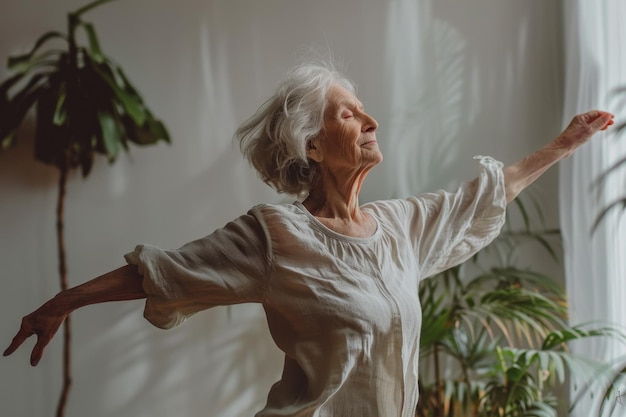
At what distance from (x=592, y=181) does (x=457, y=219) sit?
4.44 ft

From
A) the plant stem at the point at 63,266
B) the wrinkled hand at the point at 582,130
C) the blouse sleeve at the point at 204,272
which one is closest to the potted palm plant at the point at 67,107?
the plant stem at the point at 63,266

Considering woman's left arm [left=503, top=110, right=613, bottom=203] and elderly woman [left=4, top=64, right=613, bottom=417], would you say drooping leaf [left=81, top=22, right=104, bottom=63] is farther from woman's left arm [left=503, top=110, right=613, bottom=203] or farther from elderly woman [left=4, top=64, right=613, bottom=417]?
woman's left arm [left=503, top=110, right=613, bottom=203]

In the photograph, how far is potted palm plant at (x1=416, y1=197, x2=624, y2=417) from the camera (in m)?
2.66

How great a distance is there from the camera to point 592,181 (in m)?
3.01

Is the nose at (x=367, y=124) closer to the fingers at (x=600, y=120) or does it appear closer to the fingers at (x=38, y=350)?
the fingers at (x=600, y=120)

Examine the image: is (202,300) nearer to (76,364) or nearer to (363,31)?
(76,364)

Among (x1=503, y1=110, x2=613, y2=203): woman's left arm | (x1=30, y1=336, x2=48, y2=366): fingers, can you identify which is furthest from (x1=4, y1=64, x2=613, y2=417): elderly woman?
(x1=503, y1=110, x2=613, y2=203): woman's left arm

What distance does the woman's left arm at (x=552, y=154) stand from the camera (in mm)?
1892

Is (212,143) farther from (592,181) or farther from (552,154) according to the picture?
(552,154)

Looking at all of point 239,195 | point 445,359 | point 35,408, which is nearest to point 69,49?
point 239,195

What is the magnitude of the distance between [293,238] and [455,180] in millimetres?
1843

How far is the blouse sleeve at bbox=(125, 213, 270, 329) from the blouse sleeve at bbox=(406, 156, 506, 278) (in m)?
0.39

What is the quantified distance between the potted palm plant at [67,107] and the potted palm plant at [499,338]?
1.21m

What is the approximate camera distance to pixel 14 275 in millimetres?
2955
